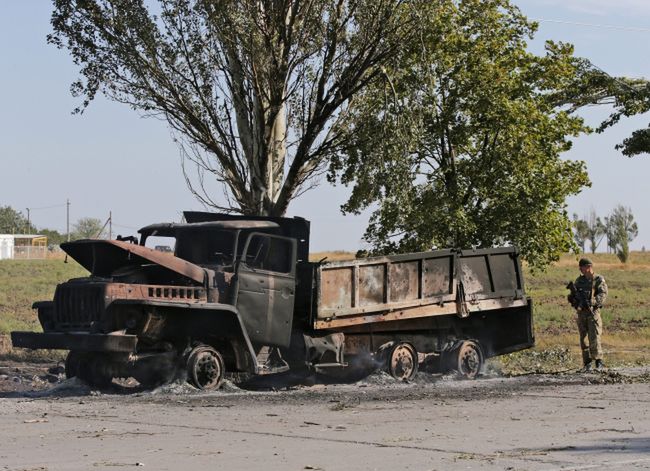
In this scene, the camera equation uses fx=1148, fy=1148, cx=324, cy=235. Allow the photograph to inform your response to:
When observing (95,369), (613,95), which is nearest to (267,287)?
(95,369)

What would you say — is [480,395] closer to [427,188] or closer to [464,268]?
[464,268]

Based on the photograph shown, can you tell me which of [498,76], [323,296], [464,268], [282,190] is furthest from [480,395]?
[498,76]

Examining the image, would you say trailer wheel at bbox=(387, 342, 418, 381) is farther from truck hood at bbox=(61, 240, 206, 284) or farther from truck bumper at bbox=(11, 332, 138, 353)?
truck bumper at bbox=(11, 332, 138, 353)

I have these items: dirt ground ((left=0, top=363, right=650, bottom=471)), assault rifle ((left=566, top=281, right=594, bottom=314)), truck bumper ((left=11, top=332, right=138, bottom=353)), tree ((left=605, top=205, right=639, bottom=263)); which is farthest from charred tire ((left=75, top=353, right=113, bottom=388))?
tree ((left=605, top=205, right=639, bottom=263))

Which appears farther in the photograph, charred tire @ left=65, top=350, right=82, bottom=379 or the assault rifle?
the assault rifle

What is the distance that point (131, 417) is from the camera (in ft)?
40.8

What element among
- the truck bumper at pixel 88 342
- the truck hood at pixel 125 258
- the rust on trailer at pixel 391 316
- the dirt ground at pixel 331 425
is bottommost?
the dirt ground at pixel 331 425

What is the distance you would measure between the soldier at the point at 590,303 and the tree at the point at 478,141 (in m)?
3.52

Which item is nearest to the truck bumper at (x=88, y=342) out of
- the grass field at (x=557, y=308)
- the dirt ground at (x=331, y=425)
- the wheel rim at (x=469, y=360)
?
the dirt ground at (x=331, y=425)

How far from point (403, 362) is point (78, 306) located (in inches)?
217

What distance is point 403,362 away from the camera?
18188 millimetres

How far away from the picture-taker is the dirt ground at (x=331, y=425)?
9.33 meters

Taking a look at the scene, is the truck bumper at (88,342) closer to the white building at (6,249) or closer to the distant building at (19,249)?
the distant building at (19,249)

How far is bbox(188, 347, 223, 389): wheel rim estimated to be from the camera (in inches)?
603
